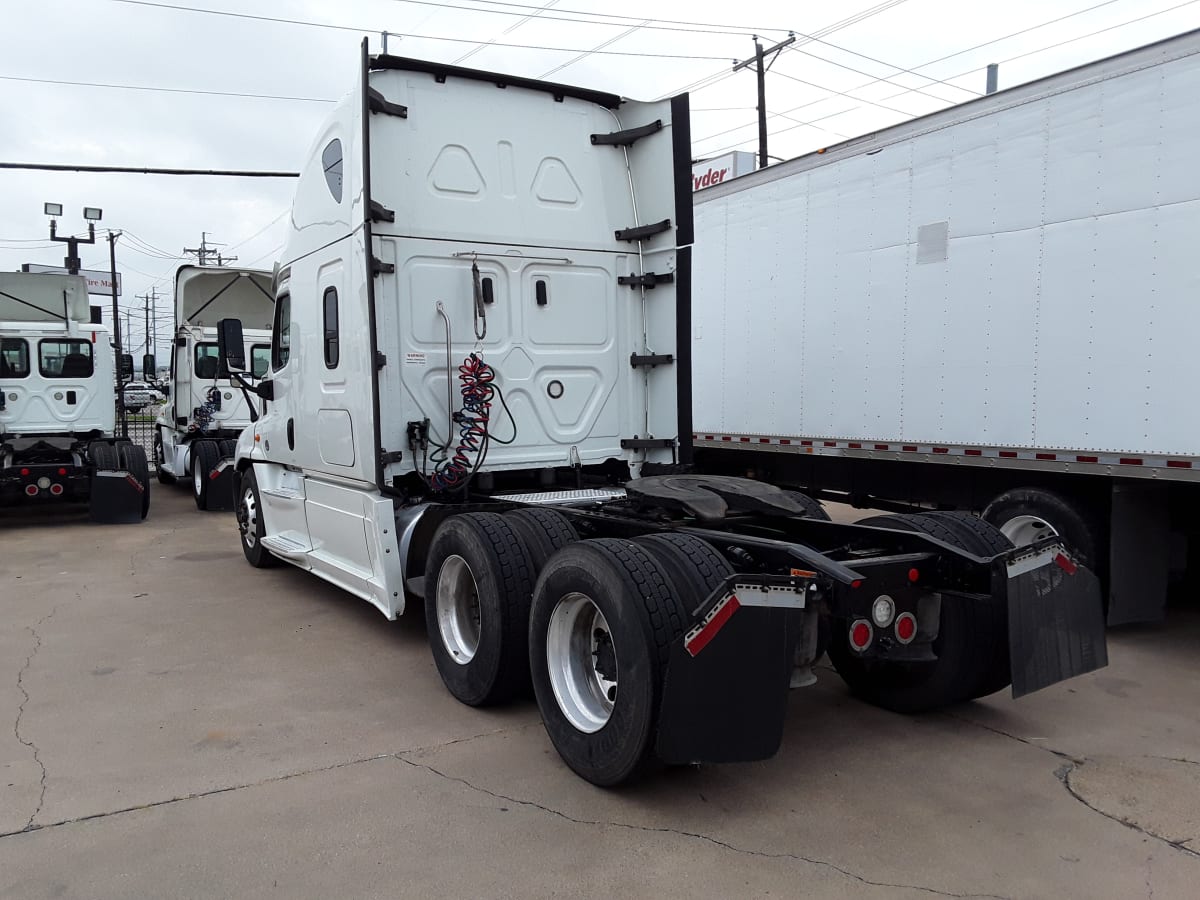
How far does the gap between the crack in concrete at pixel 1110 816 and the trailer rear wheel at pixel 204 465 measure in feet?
39.3

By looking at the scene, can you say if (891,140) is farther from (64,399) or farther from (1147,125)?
(64,399)

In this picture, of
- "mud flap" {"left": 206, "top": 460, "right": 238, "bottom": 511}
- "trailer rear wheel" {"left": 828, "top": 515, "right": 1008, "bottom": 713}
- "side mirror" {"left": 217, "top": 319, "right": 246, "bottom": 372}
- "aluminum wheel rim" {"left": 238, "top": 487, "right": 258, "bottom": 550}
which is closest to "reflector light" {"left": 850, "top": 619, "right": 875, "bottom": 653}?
"trailer rear wheel" {"left": 828, "top": 515, "right": 1008, "bottom": 713}

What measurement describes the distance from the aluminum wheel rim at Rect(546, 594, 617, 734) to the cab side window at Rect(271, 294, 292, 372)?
4126 millimetres

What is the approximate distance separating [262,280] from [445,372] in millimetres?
9449

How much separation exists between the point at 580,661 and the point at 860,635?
127cm

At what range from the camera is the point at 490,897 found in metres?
3.11

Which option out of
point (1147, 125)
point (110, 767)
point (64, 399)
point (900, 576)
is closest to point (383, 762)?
point (110, 767)

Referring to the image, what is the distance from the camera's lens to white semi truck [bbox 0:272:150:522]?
11602 millimetres

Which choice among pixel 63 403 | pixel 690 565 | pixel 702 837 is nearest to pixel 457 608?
pixel 690 565

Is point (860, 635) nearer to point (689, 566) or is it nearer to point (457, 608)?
point (689, 566)

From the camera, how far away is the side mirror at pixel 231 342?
6.97 m

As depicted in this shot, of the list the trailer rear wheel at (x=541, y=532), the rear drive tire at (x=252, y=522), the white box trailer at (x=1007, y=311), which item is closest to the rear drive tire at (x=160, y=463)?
the rear drive tire at (x=252, y=522)

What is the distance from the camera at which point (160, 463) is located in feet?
55.7

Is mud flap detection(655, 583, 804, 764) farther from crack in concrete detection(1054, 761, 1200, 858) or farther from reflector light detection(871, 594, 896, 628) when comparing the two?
crack in concrete detection(1054, 761, 1200, 858)
